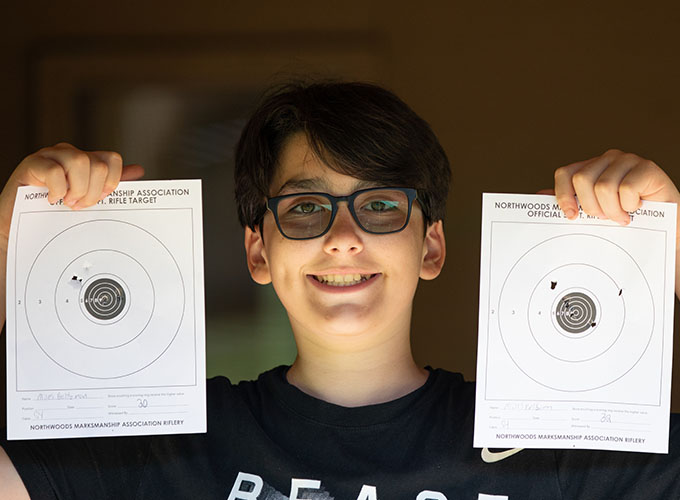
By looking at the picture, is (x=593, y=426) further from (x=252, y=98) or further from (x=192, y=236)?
(x=252, y=98)

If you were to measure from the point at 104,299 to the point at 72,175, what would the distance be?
7.3 inches

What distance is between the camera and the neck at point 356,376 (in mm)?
1485

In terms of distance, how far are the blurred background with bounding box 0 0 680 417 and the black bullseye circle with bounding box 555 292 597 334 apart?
1.43 metres

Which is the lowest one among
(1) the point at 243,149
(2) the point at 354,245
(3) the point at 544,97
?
(2) the point at 354,245

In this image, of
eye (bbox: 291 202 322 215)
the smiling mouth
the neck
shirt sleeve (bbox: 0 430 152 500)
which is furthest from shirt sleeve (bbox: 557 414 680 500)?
shirt sleeve (bbox: 0 430 152 500)

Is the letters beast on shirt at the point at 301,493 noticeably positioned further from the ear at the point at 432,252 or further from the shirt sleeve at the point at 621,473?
the ear at the point at 432,252

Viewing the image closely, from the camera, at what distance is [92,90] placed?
2725 mm

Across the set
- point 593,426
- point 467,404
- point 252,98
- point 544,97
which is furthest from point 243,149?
point 544,97

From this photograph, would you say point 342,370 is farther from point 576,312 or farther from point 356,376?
point 576,312

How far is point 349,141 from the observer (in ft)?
4.79

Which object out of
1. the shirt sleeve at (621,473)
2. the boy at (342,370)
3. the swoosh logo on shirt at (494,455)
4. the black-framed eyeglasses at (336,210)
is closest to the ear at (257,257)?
the boy at (342,370)

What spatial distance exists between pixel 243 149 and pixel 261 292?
1.21 meters

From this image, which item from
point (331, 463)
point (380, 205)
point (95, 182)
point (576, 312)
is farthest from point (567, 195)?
point (95, 182)

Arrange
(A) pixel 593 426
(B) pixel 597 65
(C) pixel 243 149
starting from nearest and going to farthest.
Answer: (A) pixel 593 426 → (C) pixel 243 149 → (B) pixel 597 65
